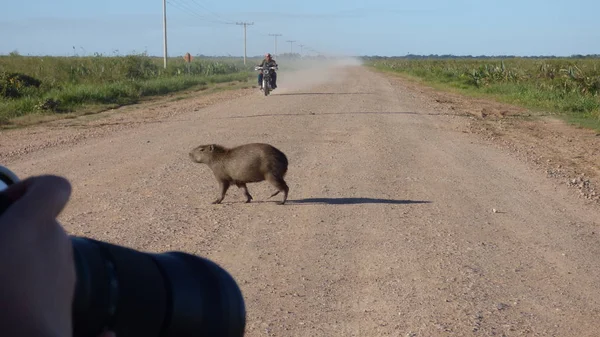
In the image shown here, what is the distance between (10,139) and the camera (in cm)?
1462

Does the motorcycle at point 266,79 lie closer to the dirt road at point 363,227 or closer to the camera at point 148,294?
the dirt road at point 363,227

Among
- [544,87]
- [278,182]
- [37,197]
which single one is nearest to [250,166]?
[278,182]

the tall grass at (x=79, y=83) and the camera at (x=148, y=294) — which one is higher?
the camera at (x=148, y=294)

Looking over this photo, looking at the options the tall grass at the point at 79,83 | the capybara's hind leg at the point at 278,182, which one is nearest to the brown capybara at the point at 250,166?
the capybara's hind leg at the point at 278,182

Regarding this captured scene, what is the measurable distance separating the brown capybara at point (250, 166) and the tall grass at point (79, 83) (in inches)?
407

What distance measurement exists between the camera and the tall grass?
57.4 ft

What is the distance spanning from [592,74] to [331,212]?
85.2 ft

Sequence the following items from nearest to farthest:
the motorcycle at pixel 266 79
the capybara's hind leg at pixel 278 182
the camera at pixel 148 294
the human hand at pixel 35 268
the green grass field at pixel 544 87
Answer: the human hand at pixel 35 268 → the camera at pixel 148 294 → the capybara's hind leg at pixel 278 182 → the green grass field at pixel 544 87 → the motorcycle at pixel 266 79

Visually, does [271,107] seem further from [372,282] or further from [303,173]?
[372,282]

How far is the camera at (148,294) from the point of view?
100 cm

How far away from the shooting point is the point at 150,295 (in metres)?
1.10

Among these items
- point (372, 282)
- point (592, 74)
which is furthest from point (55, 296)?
point (592, 74)

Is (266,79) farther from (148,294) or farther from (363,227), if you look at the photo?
(148,294)

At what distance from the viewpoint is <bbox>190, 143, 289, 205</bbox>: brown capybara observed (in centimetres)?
862
